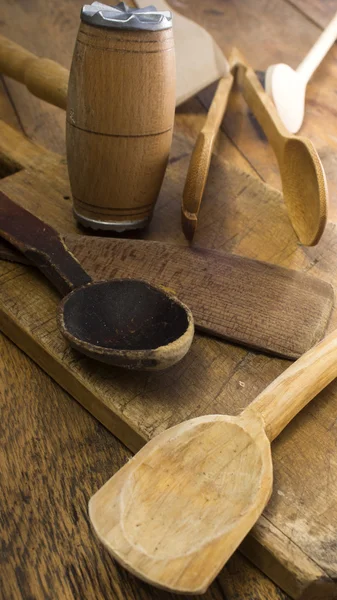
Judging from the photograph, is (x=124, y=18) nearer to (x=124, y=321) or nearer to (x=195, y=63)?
(x=124, y=321)

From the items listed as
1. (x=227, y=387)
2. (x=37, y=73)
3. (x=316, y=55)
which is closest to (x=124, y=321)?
(x=227, y=387)

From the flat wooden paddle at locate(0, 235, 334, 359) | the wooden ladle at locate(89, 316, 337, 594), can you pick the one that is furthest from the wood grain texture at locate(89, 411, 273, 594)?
the flat wooden paddle at locate(0, 235, 334, 359)

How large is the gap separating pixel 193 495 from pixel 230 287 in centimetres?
32

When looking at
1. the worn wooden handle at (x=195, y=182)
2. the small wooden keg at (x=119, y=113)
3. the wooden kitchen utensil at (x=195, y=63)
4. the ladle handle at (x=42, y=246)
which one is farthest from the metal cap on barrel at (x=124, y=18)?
the wooden kitchen utensil at (x=195, y=63)

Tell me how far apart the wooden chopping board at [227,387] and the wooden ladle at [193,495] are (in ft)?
0.14

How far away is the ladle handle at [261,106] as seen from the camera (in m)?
0.93

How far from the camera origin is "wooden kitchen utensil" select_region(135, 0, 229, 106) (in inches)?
50.0

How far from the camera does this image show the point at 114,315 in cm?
67

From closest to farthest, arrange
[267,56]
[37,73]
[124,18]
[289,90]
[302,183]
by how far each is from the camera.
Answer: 1. [124,18]
2. [302,183]
3. [37,73]
4. [289,90]
5. [267,56]

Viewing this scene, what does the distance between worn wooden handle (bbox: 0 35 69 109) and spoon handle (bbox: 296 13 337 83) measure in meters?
0.65

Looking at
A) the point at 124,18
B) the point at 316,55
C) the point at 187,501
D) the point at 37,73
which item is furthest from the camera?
the point at 316,55

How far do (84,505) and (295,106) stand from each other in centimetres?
103

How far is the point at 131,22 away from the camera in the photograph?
687mm

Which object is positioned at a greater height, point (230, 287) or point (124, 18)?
point (124, 18)
